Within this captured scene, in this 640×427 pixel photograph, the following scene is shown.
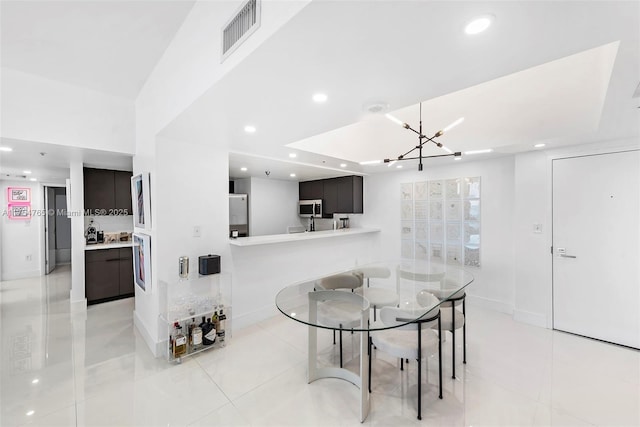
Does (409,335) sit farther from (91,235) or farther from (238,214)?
(91,235)

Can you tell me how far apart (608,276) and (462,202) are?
5.86 ft

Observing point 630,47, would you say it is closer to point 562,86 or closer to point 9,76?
point 562,86

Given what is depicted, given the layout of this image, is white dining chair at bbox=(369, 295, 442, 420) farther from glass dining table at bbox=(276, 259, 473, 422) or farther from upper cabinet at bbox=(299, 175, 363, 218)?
upper cabinet at bbox=(299, 175, 363, 218)

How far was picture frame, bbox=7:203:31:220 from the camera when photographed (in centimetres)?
542

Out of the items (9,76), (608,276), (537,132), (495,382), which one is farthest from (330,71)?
(608,276)

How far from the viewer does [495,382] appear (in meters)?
2.28

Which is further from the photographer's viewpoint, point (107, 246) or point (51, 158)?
point (107, 246)

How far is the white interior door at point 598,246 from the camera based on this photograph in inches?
114

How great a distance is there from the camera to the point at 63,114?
2.67 meters

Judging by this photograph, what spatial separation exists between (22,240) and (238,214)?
4.68m

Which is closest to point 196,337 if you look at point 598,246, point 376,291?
point 376,291

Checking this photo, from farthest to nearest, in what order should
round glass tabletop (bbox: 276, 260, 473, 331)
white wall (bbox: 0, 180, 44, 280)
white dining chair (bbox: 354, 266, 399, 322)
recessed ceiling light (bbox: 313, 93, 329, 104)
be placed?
1. white wall (bbox: 0, 180, 44, 280)
2. white dining chair (bbox: 354, 266, 399, 322)
3. round glass tabletop (bbox: 276, 260, 473, 331)
4. recessed ceiling light (bbox: 313, 93, 329, 104)

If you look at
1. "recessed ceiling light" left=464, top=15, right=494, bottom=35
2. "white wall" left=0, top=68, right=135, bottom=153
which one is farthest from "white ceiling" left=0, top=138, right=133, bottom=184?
"recessed ceiling light" left=464, top=15, right=494, bottom=35

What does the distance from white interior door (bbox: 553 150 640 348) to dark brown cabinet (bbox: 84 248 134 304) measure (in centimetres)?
627
